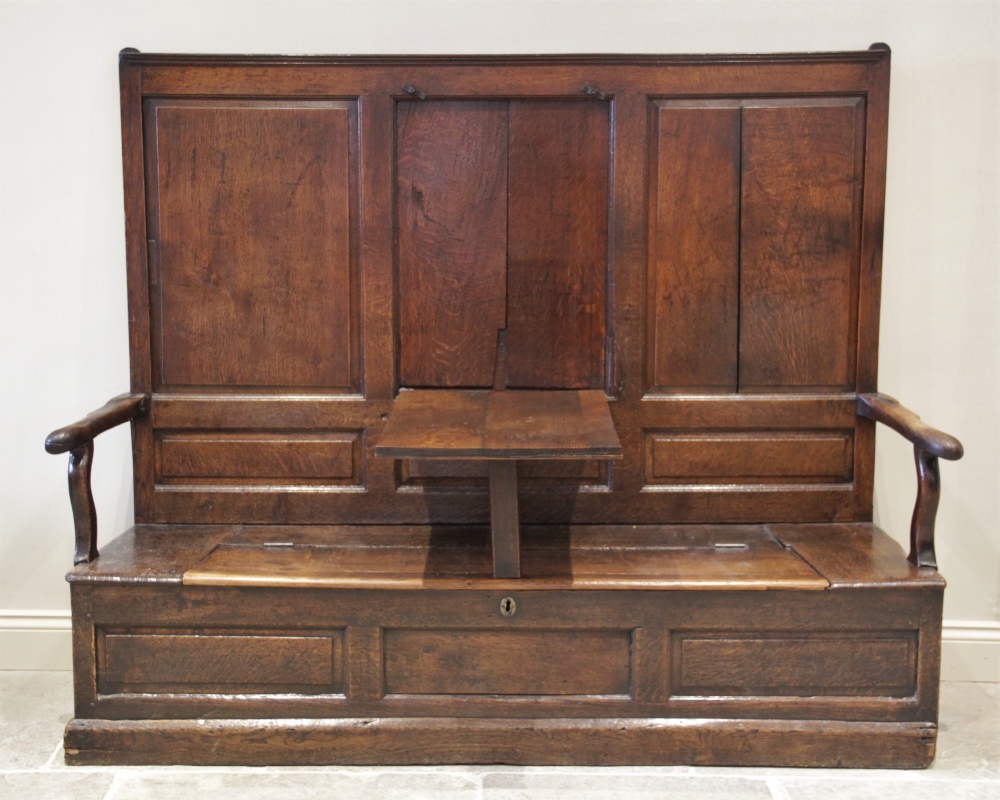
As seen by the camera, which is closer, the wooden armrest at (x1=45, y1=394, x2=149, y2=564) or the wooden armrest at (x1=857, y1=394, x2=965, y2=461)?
the wooden armrest at (x1=857, y1=394, x2=965, y2=461)

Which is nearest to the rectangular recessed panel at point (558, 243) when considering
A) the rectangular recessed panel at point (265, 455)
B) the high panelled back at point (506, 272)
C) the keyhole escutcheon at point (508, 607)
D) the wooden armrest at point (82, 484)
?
the high panelled back at point (506, 272)

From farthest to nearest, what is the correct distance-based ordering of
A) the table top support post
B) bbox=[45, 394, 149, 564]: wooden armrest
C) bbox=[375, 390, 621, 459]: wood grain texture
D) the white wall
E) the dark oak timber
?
the white wall
the dark oak timber
bbox=[45, 394, 149, 564]: wooden armrest
the table top support post
bbox=[375, 390, 621, 459]: wood grain texture

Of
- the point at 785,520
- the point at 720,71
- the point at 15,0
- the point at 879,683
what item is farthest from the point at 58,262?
the point at 879,683

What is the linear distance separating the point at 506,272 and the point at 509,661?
1278 millimetres

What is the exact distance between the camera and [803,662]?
3.13m

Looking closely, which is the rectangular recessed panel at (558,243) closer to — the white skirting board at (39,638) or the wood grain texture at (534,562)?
the wood grain texture at (534,562)

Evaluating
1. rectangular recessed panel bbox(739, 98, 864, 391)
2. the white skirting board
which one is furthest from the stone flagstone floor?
rectangular recessed panel bbox(739, 98, 864, 391)

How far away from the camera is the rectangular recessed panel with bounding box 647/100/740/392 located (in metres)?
3.55

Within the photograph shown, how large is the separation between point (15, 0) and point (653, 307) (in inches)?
94.8

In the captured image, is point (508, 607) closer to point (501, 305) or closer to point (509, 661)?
point (509, 661)

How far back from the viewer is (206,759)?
3164 millimetres

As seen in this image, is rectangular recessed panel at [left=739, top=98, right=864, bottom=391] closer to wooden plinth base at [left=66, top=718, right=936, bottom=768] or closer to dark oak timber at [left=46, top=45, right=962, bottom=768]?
dark oak timber at [left=46, top=45, right=962, bottom=768]

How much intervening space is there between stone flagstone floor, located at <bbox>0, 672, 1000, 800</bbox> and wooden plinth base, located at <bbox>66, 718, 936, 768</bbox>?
0.10 feet

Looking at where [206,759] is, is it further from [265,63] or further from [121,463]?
[265,63]
